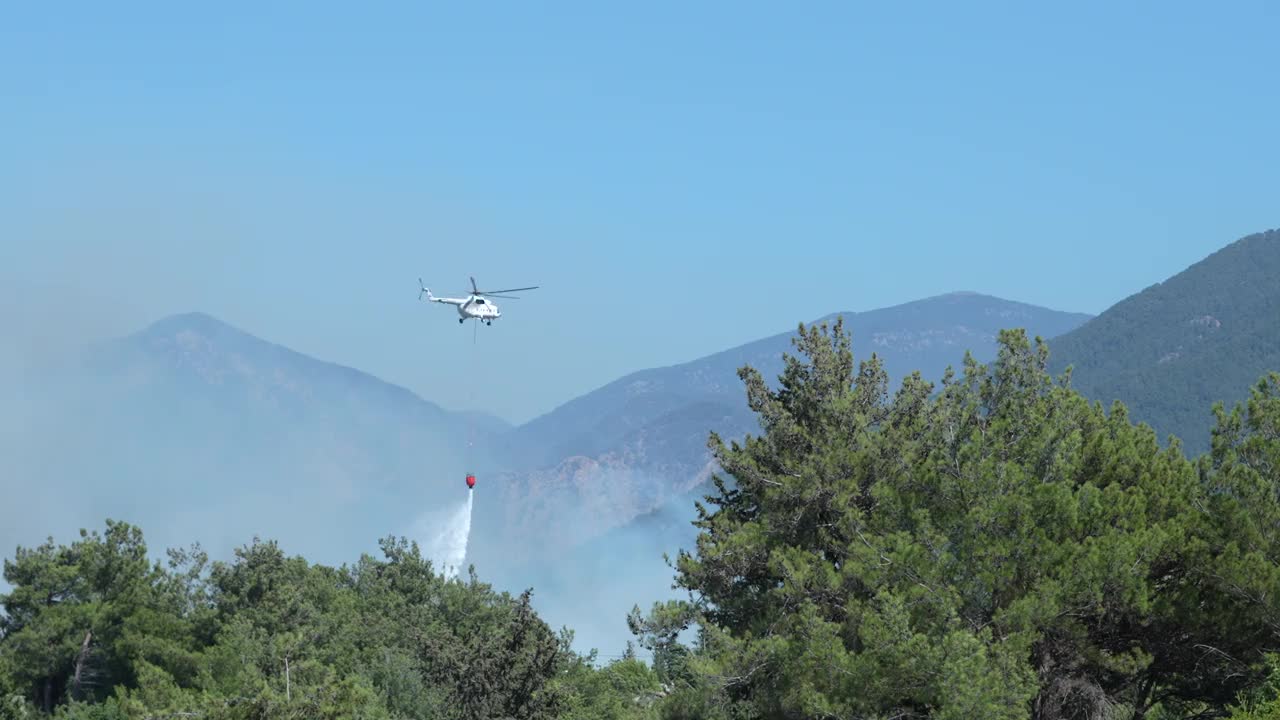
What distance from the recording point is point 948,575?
105 feet

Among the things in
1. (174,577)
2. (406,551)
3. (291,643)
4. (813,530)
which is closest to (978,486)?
(813,530)

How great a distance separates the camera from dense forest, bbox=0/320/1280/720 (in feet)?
99.1

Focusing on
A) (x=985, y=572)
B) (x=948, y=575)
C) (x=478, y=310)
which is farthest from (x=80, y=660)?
(x=985, y=572)

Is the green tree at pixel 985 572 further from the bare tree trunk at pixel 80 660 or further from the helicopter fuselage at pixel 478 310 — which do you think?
the bare tree trunk at pixel 80 660

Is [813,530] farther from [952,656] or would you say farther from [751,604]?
[952,656]

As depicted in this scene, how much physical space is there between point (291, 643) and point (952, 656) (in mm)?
12022

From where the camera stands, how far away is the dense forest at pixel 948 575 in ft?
99.1

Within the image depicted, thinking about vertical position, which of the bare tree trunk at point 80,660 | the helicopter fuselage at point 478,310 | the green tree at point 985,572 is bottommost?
the green tree at point 985,572

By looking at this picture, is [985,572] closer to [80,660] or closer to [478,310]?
[478,310]

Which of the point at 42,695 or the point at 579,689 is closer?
the point at 579,689

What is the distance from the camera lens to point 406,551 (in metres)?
93.4

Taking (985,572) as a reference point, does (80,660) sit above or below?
above

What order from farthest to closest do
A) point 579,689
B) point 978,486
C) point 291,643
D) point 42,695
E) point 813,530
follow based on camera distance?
point 42,695, point 579,689, point 813,530, point 978,486, point 291,643

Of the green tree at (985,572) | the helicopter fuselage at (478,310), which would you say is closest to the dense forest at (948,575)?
the green tree at (985,572)
